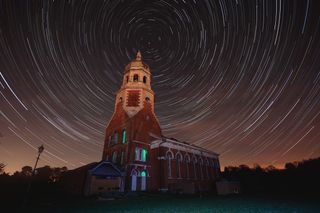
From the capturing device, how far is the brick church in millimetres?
26766

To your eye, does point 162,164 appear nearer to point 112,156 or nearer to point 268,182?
point 112,156

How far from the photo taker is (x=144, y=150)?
29.0 meters

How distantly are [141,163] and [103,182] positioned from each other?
617 centimetres

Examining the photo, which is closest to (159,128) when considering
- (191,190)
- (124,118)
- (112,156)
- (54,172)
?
(124,118)

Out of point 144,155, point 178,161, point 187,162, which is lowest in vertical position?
point 178,161

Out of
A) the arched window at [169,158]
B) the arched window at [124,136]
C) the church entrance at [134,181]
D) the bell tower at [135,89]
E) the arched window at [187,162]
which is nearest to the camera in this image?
the church entrance at [134,181]

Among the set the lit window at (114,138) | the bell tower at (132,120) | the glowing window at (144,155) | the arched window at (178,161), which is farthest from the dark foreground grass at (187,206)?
the lit window at (114,138)

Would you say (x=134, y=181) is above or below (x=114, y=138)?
below

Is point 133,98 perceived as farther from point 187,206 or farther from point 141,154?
point 187,206

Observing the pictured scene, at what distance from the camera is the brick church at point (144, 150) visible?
87.8ft

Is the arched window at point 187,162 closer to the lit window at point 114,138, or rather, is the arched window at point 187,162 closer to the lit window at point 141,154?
the lit window at point 141,154

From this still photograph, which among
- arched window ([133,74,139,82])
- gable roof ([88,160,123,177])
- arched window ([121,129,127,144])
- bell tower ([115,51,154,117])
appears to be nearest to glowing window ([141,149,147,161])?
arched window ([121,129,127,144])

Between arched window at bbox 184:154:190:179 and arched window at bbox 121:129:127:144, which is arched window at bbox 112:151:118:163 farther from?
arched window at bbox 184:154:190:179

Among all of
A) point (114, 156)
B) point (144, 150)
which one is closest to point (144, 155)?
point (144, 150)
